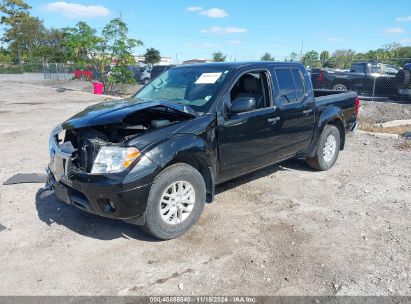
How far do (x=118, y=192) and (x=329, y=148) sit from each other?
420 cm

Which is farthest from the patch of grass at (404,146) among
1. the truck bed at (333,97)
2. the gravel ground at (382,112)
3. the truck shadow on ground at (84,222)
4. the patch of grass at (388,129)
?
the truck shadow on ground at (84,222)

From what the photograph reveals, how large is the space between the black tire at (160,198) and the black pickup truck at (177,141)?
1 centimetres

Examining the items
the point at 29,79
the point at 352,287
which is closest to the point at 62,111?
the point at 352,287

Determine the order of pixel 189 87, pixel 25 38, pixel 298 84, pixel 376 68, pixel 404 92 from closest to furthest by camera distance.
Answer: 1. pixel 189 87
2. pixel 298 84
3. pixel 404 92
4. pixel 376 68
5. pixel 25 38

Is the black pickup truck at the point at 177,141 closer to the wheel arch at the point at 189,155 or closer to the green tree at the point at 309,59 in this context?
the wheel arch at the point at 189,155

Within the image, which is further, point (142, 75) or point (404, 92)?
point (142, 75)

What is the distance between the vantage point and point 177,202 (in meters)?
3.85

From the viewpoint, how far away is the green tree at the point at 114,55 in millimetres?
18922

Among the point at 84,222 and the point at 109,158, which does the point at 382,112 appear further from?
the point at 109,158

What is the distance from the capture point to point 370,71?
16.6m

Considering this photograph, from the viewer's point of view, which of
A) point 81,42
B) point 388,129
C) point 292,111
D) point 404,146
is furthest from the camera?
point 81,42

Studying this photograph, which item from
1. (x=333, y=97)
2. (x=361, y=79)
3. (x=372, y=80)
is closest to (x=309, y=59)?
(x=361, y=79)

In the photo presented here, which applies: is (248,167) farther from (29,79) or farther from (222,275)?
(29,79)

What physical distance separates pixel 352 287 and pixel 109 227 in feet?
8.43
